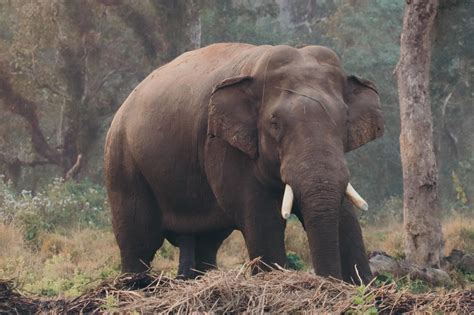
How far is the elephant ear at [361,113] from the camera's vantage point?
10.2 metres

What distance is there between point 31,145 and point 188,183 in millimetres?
18177

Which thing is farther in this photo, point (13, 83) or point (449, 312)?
point (13, 83)

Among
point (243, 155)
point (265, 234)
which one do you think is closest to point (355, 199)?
point (265, 234)

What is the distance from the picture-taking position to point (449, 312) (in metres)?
7.62

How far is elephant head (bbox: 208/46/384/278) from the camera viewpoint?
9.20 metres

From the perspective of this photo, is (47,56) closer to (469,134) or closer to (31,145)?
(31,145)

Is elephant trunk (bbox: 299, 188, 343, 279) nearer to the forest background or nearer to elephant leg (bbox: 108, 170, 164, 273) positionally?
elephant leg (bbox: 108, 170, 164, 273)

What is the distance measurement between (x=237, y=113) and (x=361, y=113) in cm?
103

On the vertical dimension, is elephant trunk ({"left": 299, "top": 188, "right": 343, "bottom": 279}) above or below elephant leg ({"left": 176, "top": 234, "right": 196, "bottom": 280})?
above

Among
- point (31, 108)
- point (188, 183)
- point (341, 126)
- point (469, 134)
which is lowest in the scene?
point (469, 134)

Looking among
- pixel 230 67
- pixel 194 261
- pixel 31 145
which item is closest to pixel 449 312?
pixel 230 67

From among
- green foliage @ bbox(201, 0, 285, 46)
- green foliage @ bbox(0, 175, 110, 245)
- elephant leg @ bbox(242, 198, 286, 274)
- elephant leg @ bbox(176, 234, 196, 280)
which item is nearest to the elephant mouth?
elephant leg @ bbox(242, 198, 286, 274)

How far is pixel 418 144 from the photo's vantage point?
1527 centimetres

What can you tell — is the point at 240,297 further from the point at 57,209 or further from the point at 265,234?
the point at 57,209
